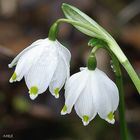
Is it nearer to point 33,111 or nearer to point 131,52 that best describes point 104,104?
point 33,111

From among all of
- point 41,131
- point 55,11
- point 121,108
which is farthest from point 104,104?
point 55,11

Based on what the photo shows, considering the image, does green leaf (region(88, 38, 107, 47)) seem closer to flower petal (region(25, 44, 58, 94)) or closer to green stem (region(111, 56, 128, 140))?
green stem (region(111, 56, 128, 140))

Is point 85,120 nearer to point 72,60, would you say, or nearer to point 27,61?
point 27,61

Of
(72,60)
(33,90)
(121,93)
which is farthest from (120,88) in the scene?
(72,60)

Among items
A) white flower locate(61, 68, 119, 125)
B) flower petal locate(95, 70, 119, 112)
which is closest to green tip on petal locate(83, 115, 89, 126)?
white flower locate(61, 68, 119, 125)

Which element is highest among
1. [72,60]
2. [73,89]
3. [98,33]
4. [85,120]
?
[98,33]
